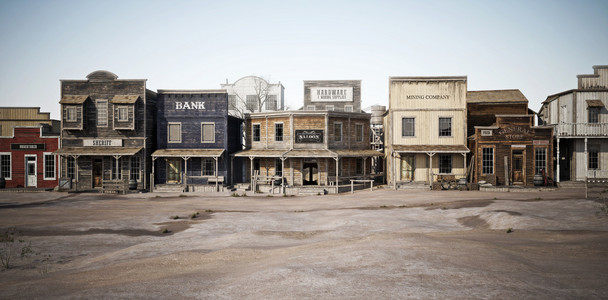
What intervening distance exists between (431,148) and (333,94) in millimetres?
13611

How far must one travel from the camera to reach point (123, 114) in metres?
31.3

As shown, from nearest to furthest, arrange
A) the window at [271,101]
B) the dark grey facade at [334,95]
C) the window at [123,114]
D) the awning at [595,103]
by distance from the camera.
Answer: the awning at [595,103], the window at [123,114], the dark grey facade at [334,95], the window at [271,101]

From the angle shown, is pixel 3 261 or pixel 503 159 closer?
pixel 3 261

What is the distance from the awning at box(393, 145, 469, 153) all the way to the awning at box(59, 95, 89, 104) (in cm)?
2743

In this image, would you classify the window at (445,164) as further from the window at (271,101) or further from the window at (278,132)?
the window at (271,101)

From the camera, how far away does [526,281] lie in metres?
6.73

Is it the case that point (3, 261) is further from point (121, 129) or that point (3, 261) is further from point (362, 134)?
point (362, 134)

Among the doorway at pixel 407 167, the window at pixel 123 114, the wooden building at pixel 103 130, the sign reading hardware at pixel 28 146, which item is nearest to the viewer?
the window at pixel 123 114

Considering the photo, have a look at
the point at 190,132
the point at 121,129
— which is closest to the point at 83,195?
the point at 121,129

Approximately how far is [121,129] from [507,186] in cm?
3210

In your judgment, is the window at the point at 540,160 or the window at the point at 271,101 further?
the window at the point at 271,101

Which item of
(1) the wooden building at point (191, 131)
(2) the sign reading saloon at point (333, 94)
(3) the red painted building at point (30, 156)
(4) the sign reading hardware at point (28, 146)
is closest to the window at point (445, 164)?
(2) the sign reading saloon at point (333, 94)

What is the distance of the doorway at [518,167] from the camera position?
29109mm

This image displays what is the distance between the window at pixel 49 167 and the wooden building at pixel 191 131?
922 cm
